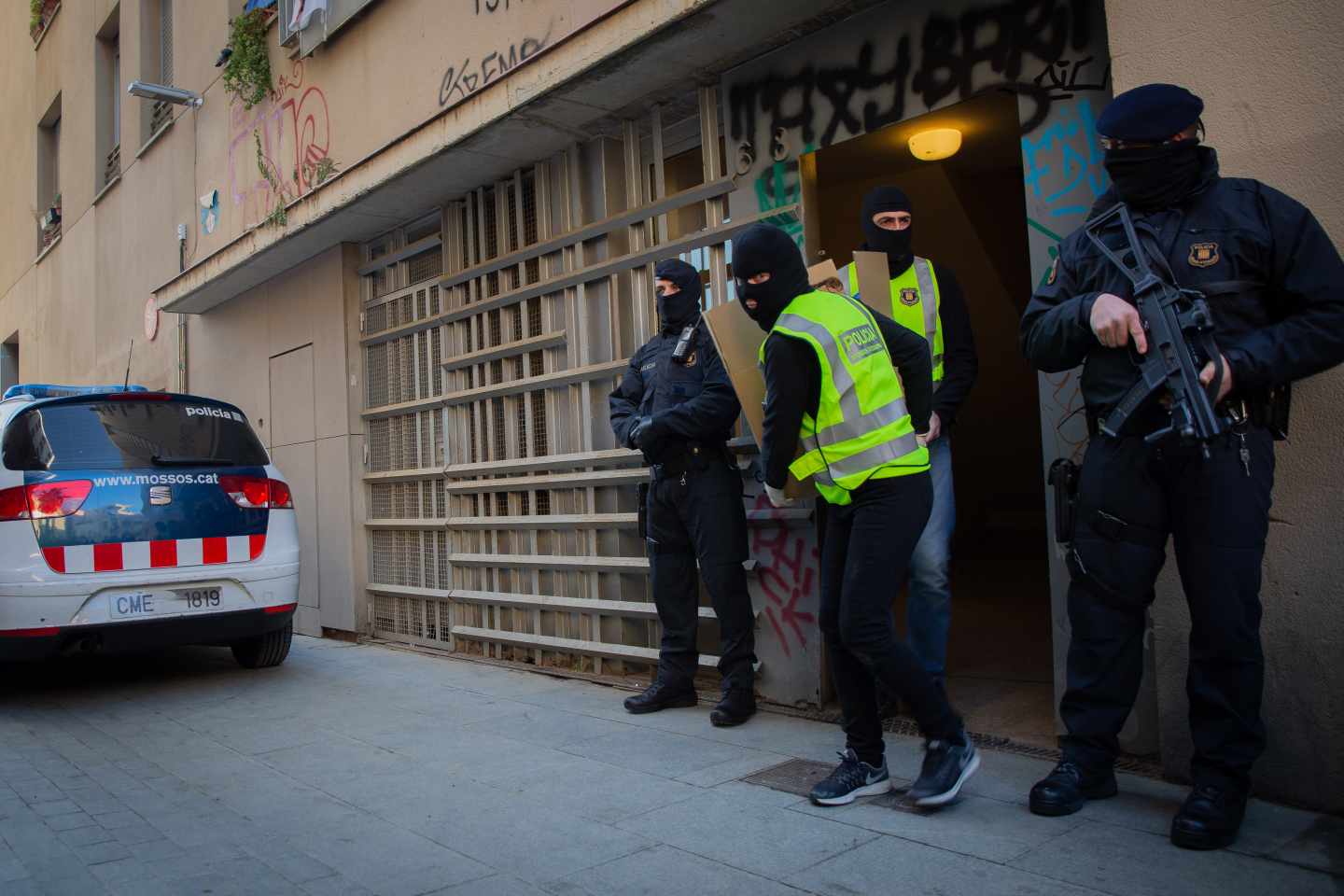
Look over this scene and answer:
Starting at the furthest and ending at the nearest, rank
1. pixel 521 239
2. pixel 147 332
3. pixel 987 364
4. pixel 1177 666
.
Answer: pixel 147 332 → pixel 987 364 → pixel 521 239 → pixel 1177 666

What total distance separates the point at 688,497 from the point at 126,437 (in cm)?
341

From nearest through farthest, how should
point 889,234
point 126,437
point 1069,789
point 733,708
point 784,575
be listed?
1. point 1069,789
2. point 889,234
3. point 733,708
4. point 784,575
5. point 126,437

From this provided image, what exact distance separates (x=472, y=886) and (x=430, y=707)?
8.42 feet

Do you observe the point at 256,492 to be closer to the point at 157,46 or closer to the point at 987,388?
the point at 987,388

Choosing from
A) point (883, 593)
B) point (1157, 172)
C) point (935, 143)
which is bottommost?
point (883, 593)

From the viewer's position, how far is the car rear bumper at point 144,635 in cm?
526

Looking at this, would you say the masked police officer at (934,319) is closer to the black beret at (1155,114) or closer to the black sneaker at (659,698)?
the black beret at (1155,114)

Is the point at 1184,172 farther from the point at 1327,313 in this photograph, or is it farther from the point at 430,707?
the point at 430,707

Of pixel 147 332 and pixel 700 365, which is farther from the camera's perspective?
pixel 147 332

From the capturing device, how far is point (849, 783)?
10.9 feet

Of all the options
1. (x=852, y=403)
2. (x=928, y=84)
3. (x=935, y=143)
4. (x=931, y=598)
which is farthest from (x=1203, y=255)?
(x=935, y=143)

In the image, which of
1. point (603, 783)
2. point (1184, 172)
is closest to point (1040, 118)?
point (1184, 172)

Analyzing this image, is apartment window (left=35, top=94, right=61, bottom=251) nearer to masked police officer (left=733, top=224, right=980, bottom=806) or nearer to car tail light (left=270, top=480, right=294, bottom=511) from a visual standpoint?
car tail light (left=270, top=480, right=294, bottom=511)

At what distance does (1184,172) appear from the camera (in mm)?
2924
